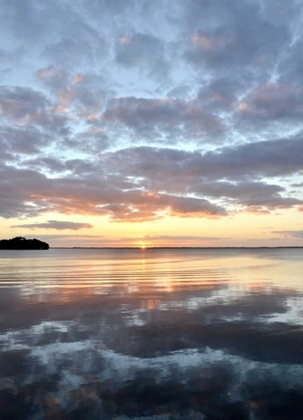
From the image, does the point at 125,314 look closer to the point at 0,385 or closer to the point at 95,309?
the point at 95,309

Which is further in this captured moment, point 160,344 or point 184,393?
point 160,344

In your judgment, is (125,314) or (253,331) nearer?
(253,331)

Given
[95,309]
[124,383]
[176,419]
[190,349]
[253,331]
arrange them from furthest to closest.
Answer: [95,309]
[253,331]
[190,349]
[124,383]
[176,419]

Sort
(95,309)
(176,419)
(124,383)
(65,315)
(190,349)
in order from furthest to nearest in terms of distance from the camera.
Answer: (95,309) < (65,315) < (190,349) < (124,383) < (176,419)

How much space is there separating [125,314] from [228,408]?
36.8 feet

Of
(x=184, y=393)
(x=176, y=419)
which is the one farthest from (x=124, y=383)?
(x=176, y=419)

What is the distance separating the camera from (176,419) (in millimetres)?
7156

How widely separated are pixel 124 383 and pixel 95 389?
2.58ft

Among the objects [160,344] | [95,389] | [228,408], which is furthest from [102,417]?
[160,344]

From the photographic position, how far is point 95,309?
772 inches

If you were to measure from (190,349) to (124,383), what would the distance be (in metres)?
3.51

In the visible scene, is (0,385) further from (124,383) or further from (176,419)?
(176,419)

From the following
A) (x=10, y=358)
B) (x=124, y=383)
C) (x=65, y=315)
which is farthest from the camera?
(x=65, y=315)

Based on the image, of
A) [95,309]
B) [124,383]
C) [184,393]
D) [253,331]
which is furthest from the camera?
[95,309]
